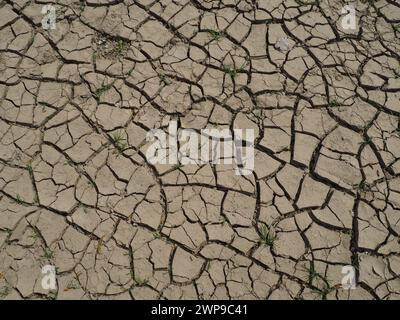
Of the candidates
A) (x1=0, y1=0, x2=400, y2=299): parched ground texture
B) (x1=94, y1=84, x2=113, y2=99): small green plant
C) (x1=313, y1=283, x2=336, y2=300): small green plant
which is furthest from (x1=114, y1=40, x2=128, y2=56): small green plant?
(x1=313, y1=283, x2=336, y2=300): small green plant

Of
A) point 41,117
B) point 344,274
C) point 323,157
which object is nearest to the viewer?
point 344,274

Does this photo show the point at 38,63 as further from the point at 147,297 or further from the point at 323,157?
the point at 323,157

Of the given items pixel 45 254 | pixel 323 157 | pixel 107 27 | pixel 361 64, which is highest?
pixel 107 27

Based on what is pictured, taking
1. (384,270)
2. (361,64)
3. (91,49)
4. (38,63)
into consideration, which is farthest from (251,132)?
(38,63)

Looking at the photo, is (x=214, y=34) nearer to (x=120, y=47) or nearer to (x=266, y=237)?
(x=120, y=47)

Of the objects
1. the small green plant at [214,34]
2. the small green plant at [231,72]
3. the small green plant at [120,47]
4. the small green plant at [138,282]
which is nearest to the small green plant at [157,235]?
the small green plant at [138,282]

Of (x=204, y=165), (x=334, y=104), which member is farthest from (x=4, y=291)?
(x=334, y=104)

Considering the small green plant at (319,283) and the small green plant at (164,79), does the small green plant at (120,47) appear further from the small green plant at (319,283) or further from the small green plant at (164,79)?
the small green plant at (319,283)
